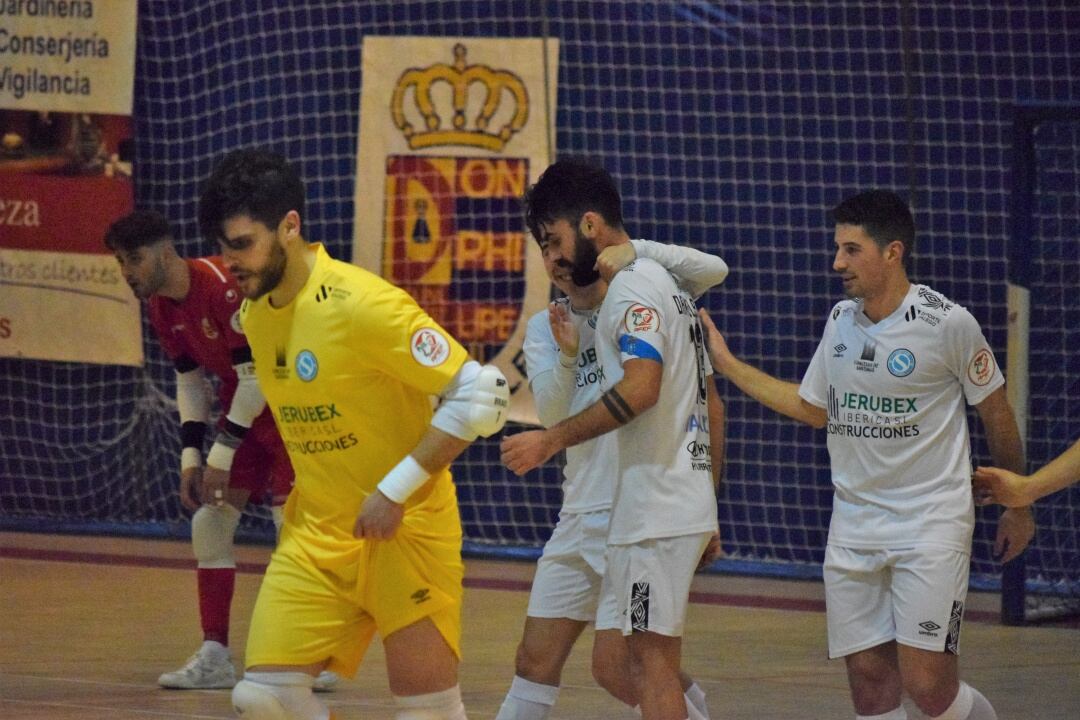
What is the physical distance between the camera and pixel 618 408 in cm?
471

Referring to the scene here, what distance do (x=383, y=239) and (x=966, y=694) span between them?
23.1 feet

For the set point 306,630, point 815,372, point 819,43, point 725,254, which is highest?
point 819,43

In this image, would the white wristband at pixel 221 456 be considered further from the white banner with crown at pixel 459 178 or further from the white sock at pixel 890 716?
the white banner with crown at pixel 459 178

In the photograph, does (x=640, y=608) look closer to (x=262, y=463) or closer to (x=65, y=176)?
(x=262, y=463)

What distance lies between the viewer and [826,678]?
786cm

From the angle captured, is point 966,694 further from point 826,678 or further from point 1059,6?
point 1059,6

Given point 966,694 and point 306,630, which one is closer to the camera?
point 306,630

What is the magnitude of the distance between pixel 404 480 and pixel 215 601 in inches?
131

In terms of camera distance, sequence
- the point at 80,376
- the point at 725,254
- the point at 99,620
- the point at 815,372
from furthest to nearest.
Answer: the point at 80,376 < the point at 725,254 < the point at 99,620 < the point at 815,372

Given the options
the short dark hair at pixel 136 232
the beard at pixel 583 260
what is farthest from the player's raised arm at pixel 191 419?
the beard at pixel 583 260

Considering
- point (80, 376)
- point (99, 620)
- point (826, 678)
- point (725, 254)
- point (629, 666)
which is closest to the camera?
point (629, 666)

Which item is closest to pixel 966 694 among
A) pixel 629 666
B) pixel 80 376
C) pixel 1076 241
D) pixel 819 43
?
pixel 629 666

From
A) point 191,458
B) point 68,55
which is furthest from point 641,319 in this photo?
point 68,55

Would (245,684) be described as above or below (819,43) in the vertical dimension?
below
